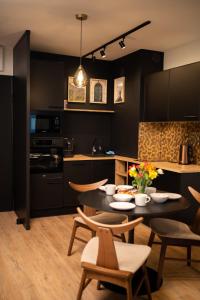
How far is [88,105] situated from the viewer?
17.6 ft

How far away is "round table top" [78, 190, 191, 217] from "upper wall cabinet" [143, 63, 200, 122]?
5.35ft

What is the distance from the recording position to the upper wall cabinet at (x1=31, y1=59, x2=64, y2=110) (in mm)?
4465

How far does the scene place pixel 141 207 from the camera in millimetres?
2510

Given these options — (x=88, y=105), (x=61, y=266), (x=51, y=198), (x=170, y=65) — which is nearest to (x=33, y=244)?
(x=61, y=266)

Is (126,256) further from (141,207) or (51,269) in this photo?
(51,269)

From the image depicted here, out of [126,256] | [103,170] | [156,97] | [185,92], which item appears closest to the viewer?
[126,256]

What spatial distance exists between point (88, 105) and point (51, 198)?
178 cm

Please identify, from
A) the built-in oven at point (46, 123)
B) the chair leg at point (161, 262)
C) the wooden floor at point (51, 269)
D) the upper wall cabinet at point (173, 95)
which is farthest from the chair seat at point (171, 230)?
the built-in oven at point (46, 123)

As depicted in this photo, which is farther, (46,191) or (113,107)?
(113,107)

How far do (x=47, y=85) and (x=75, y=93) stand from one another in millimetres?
760

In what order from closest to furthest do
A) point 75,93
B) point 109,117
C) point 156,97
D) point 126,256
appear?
point 126,256 → point 156,97 → point 75,93 → point 109,117

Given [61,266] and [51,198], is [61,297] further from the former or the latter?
[51,198]

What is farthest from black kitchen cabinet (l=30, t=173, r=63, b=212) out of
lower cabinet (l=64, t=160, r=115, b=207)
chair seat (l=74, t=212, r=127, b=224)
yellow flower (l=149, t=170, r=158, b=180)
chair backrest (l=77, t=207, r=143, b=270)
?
chair backrest (l=77, t=207, r=143, b=270)

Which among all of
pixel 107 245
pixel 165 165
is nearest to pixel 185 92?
pixel 165 165
